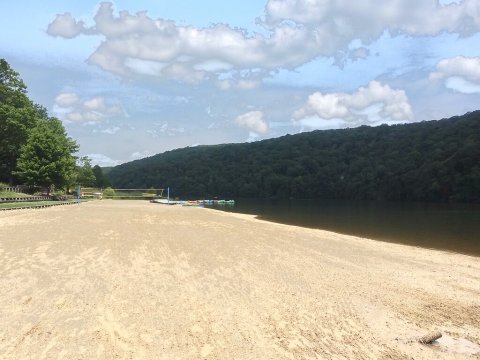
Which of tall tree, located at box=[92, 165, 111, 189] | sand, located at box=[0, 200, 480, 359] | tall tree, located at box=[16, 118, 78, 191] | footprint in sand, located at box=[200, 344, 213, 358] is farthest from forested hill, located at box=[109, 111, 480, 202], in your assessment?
footprint in sand, located at box=[200, 344, 213, 358]

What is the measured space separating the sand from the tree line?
1418 inches

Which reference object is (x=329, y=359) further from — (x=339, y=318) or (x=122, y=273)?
(x=122, y=273)

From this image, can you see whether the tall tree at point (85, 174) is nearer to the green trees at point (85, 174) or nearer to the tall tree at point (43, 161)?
the green trees at point (85, 174)

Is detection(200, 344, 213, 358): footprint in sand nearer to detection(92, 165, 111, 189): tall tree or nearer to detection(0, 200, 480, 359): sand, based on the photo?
detection(0, 200, 480, 359): sand

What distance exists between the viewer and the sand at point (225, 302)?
7.38 m

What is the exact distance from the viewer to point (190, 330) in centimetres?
798

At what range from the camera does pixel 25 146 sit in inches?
2040

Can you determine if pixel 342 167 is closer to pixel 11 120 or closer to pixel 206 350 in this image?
pixel 11 120

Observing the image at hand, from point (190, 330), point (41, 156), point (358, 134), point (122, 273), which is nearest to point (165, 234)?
point (122, 273)

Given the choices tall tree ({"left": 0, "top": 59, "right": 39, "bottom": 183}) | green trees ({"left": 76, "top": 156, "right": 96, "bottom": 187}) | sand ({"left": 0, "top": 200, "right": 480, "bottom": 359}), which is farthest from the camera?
green trees ({"left": 76, "top": 156, "right": 96, "bottom": 187})

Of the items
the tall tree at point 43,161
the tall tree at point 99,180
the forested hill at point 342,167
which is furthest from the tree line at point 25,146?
the forested hill at point 342,167

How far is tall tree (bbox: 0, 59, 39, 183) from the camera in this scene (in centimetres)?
5494

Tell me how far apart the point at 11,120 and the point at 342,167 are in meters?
111

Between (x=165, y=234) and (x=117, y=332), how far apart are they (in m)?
13.6
